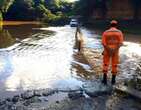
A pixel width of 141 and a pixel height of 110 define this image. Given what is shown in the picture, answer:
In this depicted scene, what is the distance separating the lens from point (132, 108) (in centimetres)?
855

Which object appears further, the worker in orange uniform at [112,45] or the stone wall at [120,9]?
the stone wall at [120,9]

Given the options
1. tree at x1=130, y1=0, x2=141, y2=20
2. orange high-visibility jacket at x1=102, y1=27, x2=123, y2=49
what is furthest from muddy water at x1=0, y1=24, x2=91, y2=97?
tree at x1=130, y1=0, x2=141, y2=20

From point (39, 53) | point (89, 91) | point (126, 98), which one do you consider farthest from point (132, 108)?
point (39, 53)

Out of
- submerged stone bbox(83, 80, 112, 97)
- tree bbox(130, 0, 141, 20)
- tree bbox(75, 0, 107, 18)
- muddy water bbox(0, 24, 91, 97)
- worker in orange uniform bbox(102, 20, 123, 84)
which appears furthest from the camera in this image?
tree bbox(75, 0, 107, 18)

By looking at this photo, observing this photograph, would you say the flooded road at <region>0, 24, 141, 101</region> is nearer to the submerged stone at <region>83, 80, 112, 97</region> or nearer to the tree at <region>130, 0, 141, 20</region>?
the submerged stone at <region>83, 80, 112, 97</region>

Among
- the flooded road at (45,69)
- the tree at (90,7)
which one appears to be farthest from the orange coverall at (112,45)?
the tree at (90,7)

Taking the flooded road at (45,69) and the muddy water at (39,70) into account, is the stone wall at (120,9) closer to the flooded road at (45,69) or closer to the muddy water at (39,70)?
the flooded road at (45,69)

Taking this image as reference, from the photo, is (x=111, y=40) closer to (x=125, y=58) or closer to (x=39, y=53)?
(x=125, y=58)

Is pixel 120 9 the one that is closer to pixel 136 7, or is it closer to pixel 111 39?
pixel 136 7

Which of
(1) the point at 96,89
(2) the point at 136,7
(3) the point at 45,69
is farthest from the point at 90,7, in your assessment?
(1) the point at 96,89

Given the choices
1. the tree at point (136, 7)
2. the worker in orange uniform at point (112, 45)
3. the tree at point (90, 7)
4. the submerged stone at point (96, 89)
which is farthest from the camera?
the tree at point (90, 7)

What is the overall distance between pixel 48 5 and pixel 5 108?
74.1 meters

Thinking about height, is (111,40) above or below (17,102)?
above

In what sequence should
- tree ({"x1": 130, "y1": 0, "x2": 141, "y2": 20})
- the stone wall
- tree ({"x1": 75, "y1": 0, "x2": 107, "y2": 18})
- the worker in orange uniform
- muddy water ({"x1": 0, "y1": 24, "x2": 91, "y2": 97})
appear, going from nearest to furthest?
the worker in orange uniform
muddy water ({"x1": 0, "y1": 24, "x2": 91, "y2": 97})
tree ({"x1": 130, "y1": 0, "x2": 141, "y2": 20})
the stone wall
tree ({"x1": 75, "y1": 0, "x2": 107, "y2": 18})
